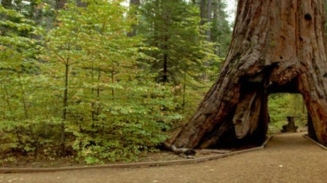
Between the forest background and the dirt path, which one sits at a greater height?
the forest background

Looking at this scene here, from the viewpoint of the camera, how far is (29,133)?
7.14m

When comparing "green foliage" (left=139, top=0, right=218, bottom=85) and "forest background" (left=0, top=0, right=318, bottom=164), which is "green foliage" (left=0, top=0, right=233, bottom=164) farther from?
"green foliage" (left=139, top=0, right=218, bottom=85)

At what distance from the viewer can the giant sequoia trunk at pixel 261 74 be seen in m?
7.42

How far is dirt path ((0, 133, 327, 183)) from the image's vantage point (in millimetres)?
4820

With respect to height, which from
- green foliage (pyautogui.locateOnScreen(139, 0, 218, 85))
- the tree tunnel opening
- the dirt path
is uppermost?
green foliage (pyautogui.locateOnScreen(139, 0, 218, 85))

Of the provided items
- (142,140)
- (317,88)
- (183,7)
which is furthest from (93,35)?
(317,88)

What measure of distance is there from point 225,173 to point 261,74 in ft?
10.6

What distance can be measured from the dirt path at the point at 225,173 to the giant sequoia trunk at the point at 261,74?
4.38ft

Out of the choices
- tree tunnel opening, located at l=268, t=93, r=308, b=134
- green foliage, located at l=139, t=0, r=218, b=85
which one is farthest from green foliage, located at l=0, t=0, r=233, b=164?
tree tunnel opening, located at l=268, t=93, r=308, b=134

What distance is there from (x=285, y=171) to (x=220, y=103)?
2874 millimetres

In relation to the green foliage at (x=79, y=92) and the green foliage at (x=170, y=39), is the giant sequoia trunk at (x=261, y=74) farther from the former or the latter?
the green foliage at (x=170, y=39)

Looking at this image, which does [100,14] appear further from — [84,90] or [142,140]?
[142,140]

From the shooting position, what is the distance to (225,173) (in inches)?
206

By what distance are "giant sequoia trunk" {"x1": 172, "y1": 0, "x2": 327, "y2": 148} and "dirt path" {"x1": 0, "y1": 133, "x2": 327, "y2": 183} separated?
1334mm
